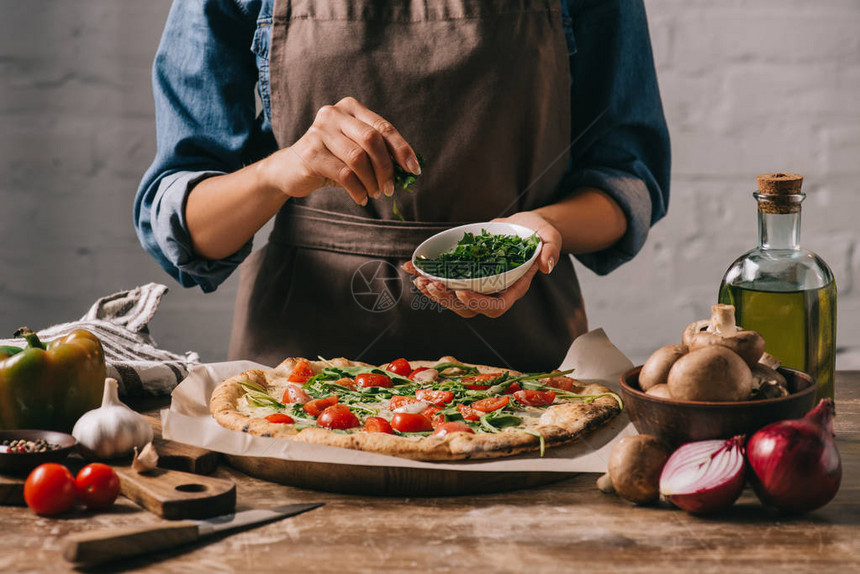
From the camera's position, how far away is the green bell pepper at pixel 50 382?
1.39 metres

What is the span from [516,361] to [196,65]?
0.91m

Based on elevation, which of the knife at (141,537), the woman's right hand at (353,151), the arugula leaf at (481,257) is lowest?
the knife at (141,537)

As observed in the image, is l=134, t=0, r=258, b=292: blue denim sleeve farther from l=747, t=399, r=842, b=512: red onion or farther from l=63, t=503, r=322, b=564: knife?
l=747, t=399, r=842, b=512: red onion

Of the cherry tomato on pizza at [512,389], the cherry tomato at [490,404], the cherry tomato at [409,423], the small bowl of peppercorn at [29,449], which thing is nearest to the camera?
the small bowl of peppercorn at [29,449]

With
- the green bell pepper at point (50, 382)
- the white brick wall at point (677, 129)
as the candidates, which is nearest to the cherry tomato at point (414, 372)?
the green bell pepper at point (50, 382)

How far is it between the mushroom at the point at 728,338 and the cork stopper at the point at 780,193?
0.22 m

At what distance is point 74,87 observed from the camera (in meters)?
2.75

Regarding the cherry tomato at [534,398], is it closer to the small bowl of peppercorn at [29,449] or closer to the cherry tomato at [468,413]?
the cherry tomato at [468,413]

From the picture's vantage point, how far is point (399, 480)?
47.6 inches

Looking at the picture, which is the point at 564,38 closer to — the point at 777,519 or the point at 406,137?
the point at 406,137

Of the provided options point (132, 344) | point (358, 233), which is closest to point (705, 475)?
point (358, 233)

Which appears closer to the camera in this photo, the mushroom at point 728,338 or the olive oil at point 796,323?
the mushroom at point 728,338

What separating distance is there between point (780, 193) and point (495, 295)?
531 mm

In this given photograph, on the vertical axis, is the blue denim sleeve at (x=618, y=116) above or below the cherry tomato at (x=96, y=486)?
above
